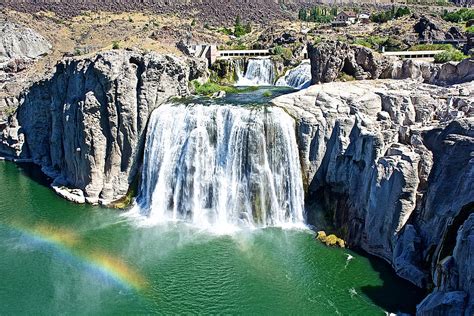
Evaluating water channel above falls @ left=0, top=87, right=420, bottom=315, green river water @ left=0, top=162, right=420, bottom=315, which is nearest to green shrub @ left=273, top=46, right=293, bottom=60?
water channel above falls @ left=0, top=87, right=420, bottom=315

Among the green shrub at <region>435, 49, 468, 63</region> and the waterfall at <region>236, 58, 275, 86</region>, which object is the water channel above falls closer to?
the waterfall at <region>236, 58, 275, 86</region>

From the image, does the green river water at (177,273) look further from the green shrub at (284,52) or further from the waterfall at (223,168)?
the green shrub at (284,52)

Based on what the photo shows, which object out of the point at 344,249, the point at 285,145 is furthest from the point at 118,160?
the point at 344,249

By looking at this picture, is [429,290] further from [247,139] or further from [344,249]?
[247,139]

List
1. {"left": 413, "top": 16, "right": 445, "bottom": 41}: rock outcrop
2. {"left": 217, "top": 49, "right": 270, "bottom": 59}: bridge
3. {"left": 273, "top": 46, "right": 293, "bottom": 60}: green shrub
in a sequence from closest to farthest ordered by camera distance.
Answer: {"left": 273, "top": 46, "right": 293, "bottom": 60}: green shrub → {"left": 217, "top": 49, "right": 270, "bottom": 59}: bridge → {"left": 413, "top": 16, "right": 445, "bottom": 41}: rock outcrop

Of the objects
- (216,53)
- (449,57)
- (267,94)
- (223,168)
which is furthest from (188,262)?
(216,53)
